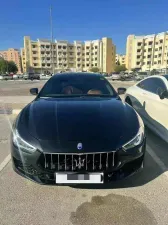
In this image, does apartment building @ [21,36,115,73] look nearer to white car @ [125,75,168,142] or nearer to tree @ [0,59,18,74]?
tree @ [0,59,18,74]

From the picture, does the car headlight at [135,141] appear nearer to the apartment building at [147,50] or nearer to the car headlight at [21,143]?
the car headlight at [21,143]

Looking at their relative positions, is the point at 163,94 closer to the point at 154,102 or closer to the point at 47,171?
the point at 154,102

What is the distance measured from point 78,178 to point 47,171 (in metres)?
0.37

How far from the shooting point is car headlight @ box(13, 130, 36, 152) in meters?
2.56

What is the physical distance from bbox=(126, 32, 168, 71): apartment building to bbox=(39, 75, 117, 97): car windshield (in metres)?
94.7

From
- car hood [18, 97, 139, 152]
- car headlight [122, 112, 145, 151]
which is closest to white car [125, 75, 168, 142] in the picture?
car hood [18, 97, 139, 152]

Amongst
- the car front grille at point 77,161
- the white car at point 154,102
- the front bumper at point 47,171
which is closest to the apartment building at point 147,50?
the white car at point 154,102

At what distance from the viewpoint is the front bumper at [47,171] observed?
252 cm

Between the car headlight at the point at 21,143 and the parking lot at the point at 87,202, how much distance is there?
0.65m

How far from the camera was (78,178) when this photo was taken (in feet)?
8.25

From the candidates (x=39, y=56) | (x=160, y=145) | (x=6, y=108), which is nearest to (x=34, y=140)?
(x=160, y=145)

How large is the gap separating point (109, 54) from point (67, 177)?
11068 cm

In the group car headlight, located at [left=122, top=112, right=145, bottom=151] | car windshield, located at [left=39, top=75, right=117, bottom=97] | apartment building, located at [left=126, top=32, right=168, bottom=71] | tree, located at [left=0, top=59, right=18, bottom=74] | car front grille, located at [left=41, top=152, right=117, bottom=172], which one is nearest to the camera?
car front grille, located at [left=41, top=152, right=117, bottom=172]

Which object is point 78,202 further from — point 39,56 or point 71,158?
point 39,56
